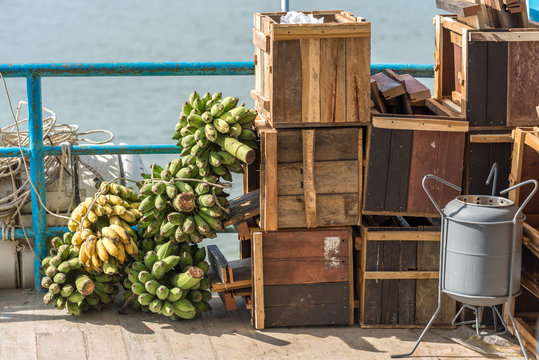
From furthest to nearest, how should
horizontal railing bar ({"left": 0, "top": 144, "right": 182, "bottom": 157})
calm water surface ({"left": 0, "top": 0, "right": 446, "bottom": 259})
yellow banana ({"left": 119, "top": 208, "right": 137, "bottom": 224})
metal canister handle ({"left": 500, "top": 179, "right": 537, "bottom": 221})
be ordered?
calm water surface ({"left": 0, "top": 0, "right": 446, "bottom": 259})
horizontal railing bar ({"left": 0, "top": 144, "right": 182, "bottom": 157})
yellow banana ({"left": 119, "top": 208, "right": 137, "bottom": 224})
metal canister handle ({"left": 500, "top": 179, "right": 537, "bottom": 221})

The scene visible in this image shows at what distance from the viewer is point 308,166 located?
443cm

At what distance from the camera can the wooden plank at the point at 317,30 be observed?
4.21 m

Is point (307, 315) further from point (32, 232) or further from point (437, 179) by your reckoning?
point (32, 232)

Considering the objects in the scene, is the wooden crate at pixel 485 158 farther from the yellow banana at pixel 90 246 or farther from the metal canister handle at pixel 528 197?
the yellow banana at pixel 90 246

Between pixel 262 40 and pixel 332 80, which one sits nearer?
pixel 332 80

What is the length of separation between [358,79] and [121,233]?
1.64 m

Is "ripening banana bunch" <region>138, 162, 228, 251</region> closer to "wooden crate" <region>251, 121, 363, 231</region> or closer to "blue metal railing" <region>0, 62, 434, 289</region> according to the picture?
"wooden crate" <region>251, 121, 363, 231</region>

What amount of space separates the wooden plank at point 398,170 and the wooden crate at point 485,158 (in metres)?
0.36

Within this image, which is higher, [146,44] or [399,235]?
[399,235]

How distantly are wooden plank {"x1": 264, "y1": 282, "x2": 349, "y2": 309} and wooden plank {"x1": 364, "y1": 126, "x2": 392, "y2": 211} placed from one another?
0.54 m

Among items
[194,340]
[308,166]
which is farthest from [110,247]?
[308,166]

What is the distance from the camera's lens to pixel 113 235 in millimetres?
4621

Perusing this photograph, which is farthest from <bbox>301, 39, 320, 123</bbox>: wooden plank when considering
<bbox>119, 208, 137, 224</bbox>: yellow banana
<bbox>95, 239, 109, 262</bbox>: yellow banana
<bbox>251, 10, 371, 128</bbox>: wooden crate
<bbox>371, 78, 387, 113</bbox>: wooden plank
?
<bbox>95, 239, 109, 262</bbox>: yellow banana

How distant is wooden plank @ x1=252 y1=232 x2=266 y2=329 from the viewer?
453 cm
